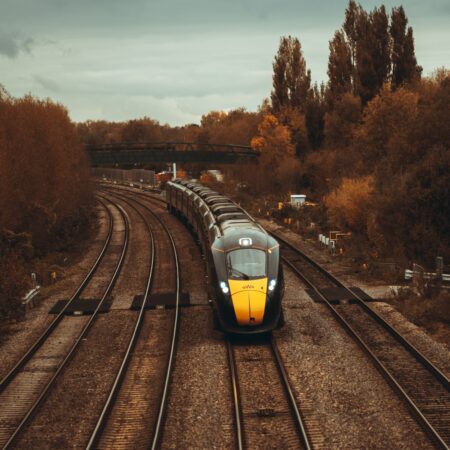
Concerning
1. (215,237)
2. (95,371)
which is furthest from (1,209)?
(95,371)

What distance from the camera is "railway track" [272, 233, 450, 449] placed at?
1068 cm

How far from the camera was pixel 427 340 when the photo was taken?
15094mm

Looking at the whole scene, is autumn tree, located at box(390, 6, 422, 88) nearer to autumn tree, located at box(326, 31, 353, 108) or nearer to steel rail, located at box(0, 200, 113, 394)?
autumn tree, located at box(326, 31, 353, 108)

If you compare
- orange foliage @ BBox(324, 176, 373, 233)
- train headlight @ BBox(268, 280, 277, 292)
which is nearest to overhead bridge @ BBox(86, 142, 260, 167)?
orange foliage @ BBox(324, 176, 373, 233)

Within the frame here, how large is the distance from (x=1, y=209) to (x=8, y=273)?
585 cm

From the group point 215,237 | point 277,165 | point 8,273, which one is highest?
point 277,165

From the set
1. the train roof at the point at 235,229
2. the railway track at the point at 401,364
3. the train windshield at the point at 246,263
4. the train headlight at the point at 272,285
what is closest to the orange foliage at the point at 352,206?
the train roof at the point at 235,229

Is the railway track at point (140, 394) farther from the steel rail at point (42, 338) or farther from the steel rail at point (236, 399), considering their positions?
the steel rail at point (42, 338)

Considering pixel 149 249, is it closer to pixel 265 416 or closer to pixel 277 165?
pixel 265 416

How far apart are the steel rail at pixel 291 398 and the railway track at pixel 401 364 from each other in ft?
7.13

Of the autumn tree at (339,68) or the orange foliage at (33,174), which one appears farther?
the autumn tree at (339,68)

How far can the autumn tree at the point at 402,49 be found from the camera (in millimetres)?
50688

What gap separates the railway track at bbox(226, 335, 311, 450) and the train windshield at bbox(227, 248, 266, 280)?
72.2 inches

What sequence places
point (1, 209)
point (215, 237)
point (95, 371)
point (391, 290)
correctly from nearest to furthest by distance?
point (95, 371)
point (215, 237)
point (391, 290)
point (1, 209)
